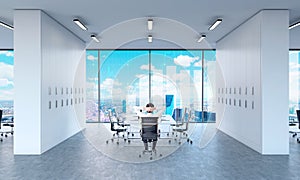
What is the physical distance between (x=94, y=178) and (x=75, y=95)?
211 inches

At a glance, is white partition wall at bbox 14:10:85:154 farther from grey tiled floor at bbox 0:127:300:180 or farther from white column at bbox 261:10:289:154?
white column at bbox 261:10:289:154

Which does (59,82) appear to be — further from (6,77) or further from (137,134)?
(6,77)

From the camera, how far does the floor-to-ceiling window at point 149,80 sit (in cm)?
1231

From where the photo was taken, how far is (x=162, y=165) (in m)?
5.21

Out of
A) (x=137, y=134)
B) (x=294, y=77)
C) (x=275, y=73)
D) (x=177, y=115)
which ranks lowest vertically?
(x=137, y=134)

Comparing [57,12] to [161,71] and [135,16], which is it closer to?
[135,16]

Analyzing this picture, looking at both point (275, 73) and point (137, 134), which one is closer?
point (275, 73)

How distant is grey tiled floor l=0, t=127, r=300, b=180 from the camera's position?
180 inches

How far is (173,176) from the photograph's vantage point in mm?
4539

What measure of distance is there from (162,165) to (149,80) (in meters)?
7.63

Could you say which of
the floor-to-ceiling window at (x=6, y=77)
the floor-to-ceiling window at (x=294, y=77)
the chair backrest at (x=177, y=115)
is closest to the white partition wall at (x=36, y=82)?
the chair backrest at (x=177, y=115)

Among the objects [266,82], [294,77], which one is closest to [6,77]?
[266,82]

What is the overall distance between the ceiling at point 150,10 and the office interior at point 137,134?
2cm

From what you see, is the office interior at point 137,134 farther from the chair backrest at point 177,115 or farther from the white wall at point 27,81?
the chair backrest at point 177,115
